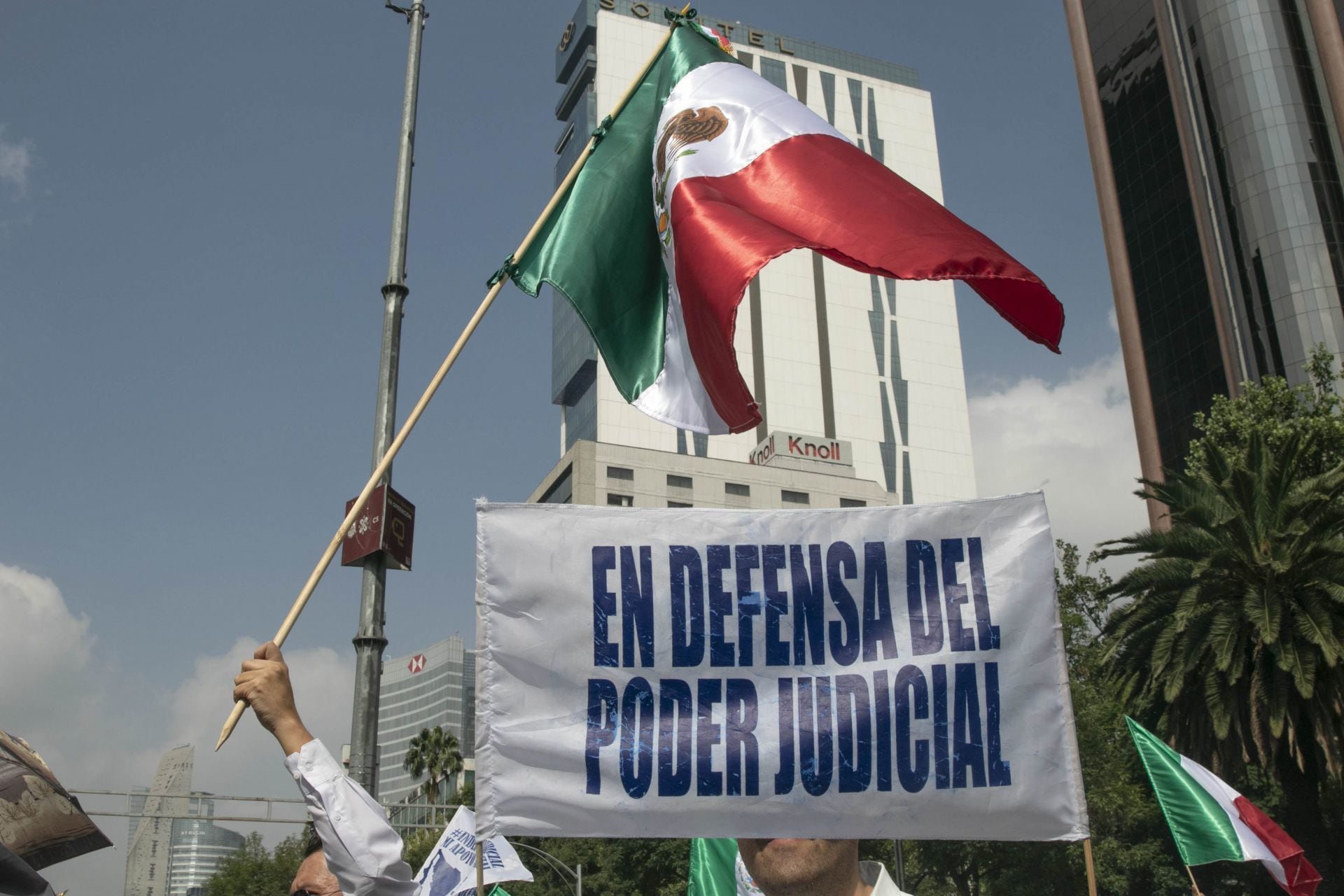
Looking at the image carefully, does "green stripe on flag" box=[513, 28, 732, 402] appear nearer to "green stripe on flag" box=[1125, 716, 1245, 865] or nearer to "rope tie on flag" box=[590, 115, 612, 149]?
"rope tie on flag" box=[590, 115, 612, 149]

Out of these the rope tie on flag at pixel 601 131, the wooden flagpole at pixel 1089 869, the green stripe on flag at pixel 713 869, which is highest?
the rope tie on flag at pixel 601 131

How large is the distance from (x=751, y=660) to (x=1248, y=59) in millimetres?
68464

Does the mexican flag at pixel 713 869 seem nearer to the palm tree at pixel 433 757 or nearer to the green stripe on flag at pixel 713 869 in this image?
the green stripe on flag at pixel 713 869

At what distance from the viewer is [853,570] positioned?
5324mm

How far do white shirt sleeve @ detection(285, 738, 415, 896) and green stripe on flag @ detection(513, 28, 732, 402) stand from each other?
4.39m

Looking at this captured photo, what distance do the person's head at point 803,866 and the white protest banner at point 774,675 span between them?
307 millimetres

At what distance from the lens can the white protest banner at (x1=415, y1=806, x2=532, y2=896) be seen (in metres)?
11.3

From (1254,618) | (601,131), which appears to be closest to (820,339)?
(1254,618)

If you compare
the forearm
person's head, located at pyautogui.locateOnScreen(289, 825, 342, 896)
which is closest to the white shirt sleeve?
the forearm

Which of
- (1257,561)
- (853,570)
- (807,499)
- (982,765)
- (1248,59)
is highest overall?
(1248,59)

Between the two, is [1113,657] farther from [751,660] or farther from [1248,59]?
[1248,59]

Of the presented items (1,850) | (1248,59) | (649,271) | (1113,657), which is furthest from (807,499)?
(1,850)

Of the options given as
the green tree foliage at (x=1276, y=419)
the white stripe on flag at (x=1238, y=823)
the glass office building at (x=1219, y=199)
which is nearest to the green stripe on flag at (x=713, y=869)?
the white stripe on flag at (x=1238, y=823)

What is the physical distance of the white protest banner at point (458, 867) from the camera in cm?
1127
